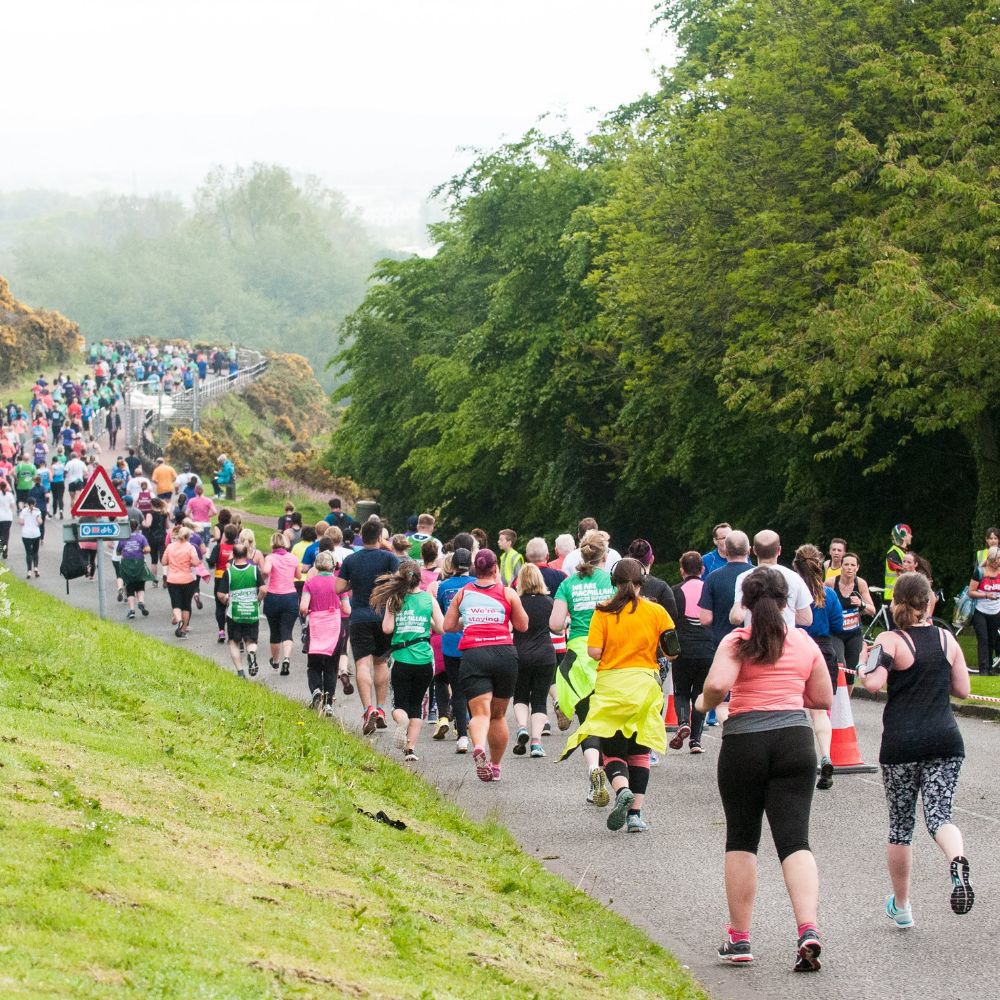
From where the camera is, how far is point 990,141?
24594 millimetres

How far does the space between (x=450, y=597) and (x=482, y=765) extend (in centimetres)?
189

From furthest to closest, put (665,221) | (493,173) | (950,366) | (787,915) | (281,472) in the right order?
(281,472), (493,173), (665,221), (950,366), (787,915)

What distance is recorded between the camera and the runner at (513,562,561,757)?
45.2ft

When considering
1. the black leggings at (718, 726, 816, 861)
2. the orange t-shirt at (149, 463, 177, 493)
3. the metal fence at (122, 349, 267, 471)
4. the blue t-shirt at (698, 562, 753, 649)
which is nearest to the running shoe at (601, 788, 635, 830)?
the black leggings at (718, 726, 816, 861)

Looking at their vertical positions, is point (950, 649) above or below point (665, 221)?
below

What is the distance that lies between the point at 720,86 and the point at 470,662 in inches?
767

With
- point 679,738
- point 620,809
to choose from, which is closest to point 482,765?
point 679,738

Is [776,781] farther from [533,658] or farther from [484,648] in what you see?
[533,658]

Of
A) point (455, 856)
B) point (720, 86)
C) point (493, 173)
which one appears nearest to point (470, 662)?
point (455, 856)

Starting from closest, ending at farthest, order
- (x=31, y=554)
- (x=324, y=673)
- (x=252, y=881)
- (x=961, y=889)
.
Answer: (x=252, y=881)
(x=961, y=889)
(x=324, y=673)
(x=31, y=554)

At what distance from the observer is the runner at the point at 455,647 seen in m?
13.8

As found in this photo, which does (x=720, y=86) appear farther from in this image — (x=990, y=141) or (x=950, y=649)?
(x=950, y=649)

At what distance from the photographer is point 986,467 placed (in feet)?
87.9

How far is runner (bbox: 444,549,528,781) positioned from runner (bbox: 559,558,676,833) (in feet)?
6.24
